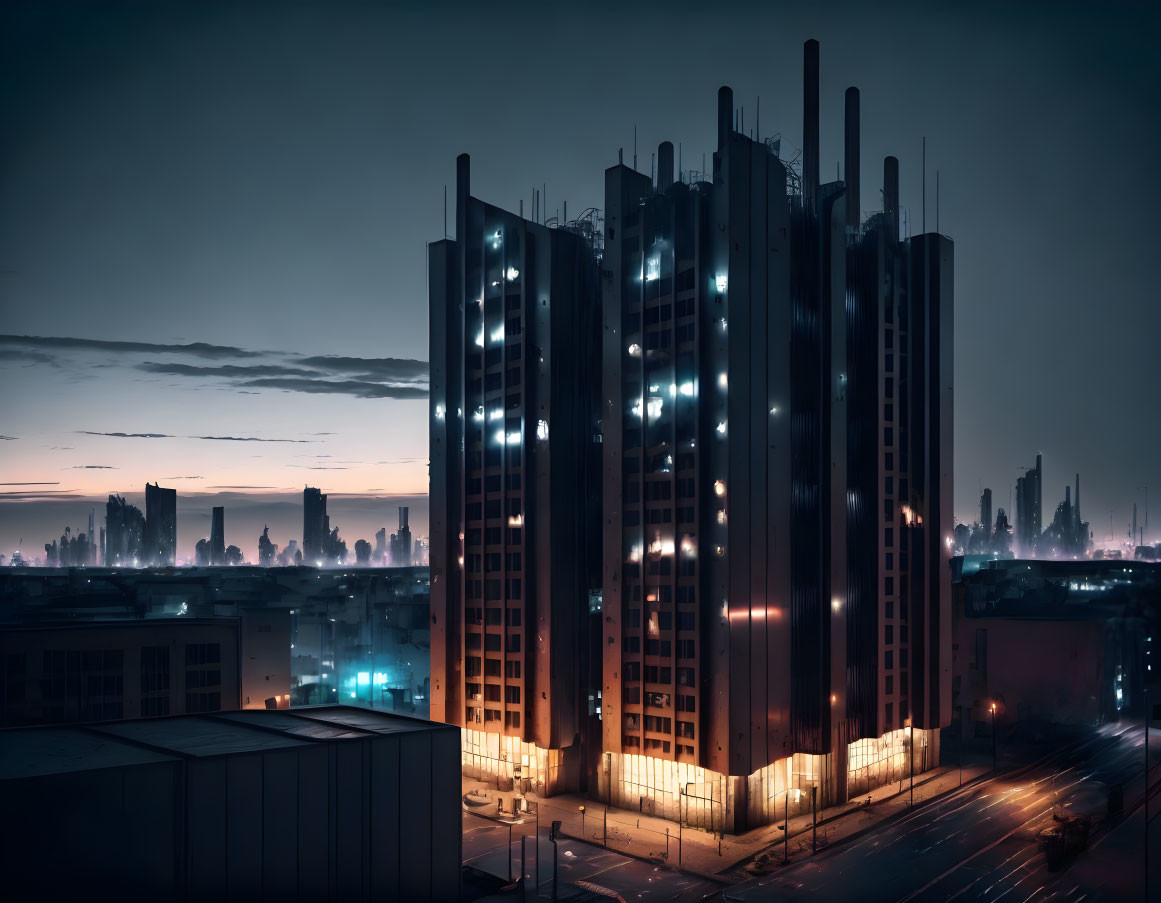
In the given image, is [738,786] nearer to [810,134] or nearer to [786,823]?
Answer: [786,823]

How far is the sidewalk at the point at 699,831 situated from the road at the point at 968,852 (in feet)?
7.43

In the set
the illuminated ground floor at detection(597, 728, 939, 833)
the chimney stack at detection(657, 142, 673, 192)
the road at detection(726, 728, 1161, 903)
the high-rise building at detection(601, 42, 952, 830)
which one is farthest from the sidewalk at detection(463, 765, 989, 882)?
the chimney stack at detection(657, 142, 673, 192)

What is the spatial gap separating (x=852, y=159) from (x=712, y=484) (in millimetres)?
35412

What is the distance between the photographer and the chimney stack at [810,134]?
8238 cm

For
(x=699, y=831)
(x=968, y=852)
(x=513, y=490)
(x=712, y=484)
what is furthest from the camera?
(x=513, y=490)

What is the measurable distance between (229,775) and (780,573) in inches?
1847

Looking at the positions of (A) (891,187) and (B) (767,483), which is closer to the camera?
(B) (767,483)

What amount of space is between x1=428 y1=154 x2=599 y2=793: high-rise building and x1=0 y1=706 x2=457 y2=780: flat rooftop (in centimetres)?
2699

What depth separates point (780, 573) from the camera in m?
76.4

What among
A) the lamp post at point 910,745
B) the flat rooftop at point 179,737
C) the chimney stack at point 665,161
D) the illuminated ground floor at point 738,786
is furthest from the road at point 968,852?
the chimney stack at point 665,161

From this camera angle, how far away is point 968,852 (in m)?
64.8

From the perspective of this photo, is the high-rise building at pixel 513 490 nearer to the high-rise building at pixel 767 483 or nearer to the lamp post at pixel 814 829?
the high-rise building at pixel 767 483

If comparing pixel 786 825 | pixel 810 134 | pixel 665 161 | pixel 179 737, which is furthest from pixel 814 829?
pixel 665 161

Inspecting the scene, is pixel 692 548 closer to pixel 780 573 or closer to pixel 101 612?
pixel 780 573
